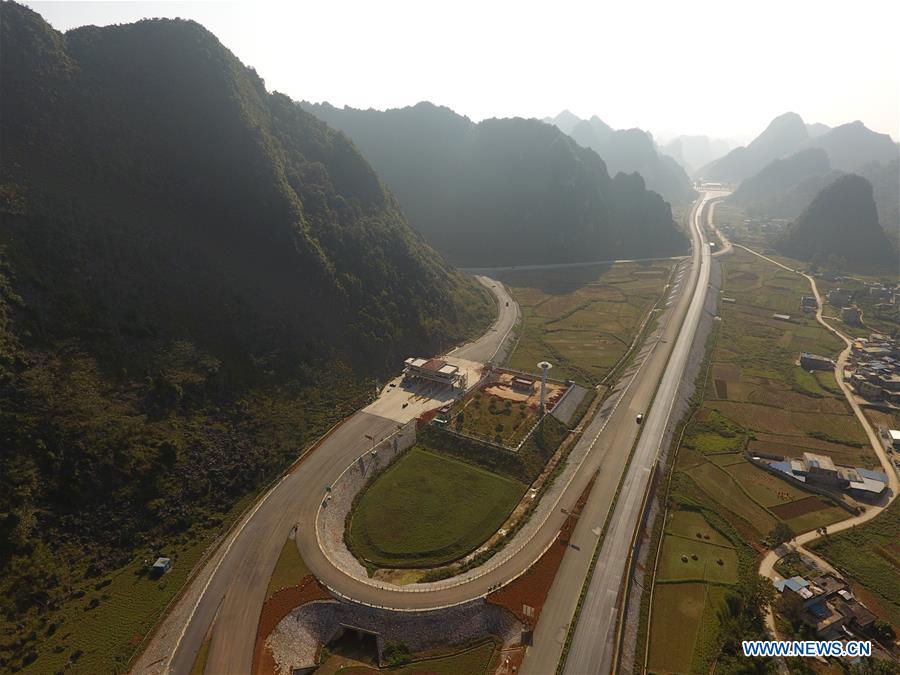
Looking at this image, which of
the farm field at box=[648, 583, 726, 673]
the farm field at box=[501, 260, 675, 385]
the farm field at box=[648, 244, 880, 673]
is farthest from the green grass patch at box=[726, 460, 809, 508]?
the farm field at box=[501, 260, 675, 385]

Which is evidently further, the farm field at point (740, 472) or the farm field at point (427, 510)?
the farm field at point (427, 510)

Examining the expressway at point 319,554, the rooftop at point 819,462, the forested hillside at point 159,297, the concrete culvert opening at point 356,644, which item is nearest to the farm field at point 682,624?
the expressway at point 319,554

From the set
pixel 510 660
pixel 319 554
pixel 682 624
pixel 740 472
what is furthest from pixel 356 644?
pixel 740 472

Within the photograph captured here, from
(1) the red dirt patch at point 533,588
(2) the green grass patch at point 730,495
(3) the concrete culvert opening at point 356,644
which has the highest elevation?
(1) the red dirt patch at point 533,588

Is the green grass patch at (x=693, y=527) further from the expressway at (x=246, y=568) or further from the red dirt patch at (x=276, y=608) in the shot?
the red dirt patch at (x=276, y=608)

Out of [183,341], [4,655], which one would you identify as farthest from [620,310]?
[4,655]

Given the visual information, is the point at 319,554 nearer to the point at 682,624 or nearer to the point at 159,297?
the point at 682,624

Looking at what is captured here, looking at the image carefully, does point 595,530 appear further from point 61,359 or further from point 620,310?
point 620,310

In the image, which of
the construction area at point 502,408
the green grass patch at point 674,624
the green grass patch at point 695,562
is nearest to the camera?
the green grass patch at point 674,624
